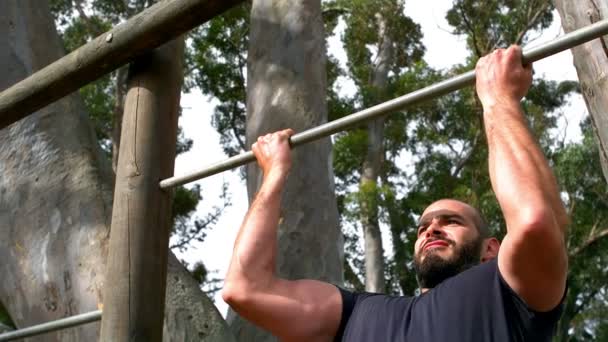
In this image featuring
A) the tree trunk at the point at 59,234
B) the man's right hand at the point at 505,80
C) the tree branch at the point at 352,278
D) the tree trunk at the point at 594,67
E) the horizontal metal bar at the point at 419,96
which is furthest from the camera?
the tree branch at the point at 352,278

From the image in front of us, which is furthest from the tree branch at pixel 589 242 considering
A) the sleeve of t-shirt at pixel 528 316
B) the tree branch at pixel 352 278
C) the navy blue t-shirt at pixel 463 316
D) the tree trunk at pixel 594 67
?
the sleeve of t-shirt at pixel 528 316

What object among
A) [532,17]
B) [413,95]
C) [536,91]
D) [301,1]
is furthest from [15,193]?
[536,91]

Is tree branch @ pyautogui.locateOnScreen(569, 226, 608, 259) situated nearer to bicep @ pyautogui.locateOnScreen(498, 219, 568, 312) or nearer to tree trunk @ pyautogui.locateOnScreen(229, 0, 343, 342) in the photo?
Result: tree trunk @ pyautogui.locateOnScreen(229, 0, 343, 342)

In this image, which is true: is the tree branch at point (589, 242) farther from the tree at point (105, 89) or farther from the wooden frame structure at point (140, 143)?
the wooden frame structure at point (140, 143)

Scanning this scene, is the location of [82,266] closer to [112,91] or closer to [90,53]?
[90,53]

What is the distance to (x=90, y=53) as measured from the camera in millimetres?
2061

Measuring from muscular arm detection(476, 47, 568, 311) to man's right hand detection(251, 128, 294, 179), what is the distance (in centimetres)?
47

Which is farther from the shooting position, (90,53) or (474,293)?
(90,53)

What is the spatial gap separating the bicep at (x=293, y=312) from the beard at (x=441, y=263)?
17 centimetres

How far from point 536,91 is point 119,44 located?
1156cm

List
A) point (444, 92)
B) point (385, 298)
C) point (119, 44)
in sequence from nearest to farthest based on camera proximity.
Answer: point (444, 92), point (385, 298), point (119, 44)

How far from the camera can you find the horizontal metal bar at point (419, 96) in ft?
4.80

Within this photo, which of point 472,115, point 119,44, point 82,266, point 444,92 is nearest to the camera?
point 444,92

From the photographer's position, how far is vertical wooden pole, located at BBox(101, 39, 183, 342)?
6.27 ft
